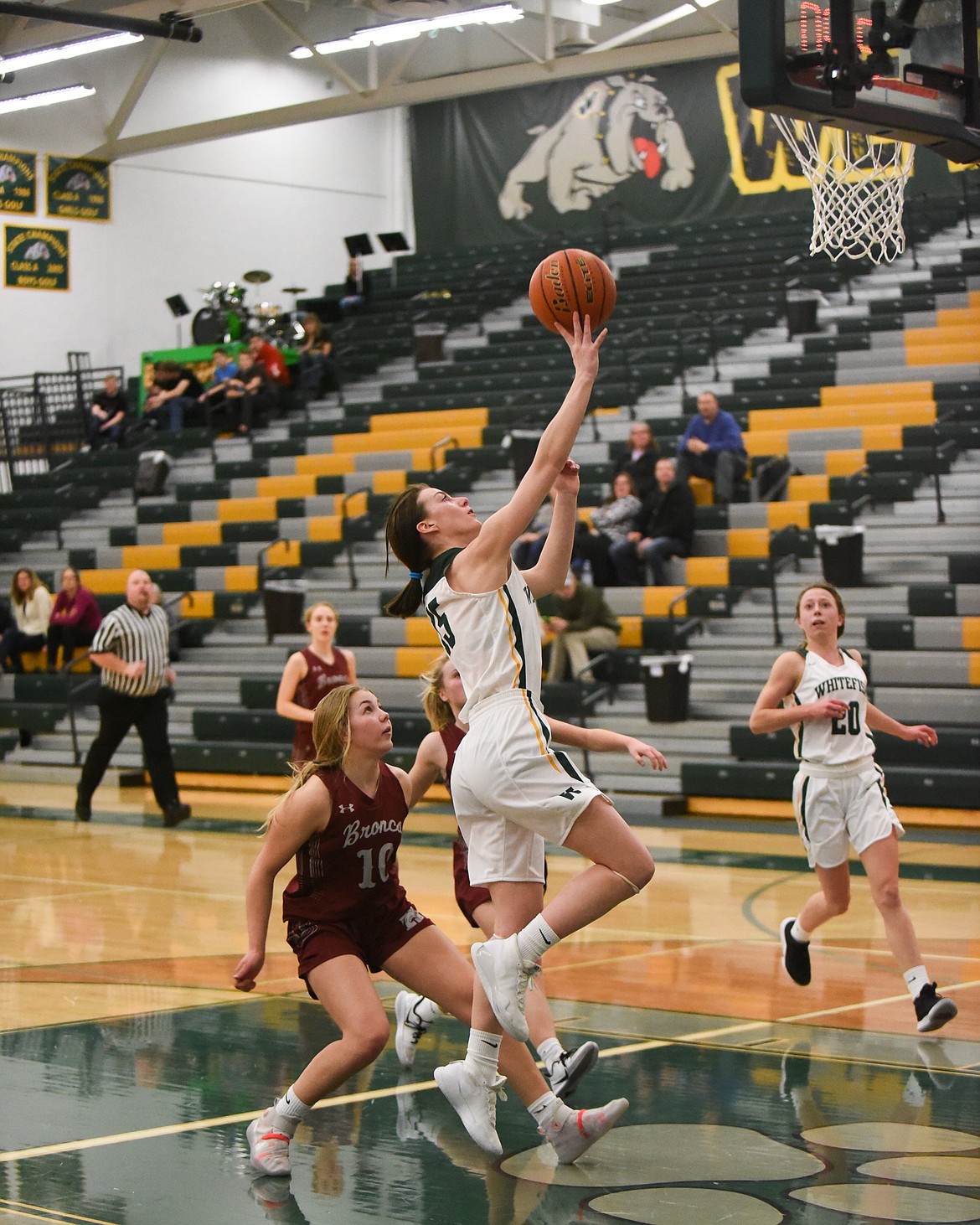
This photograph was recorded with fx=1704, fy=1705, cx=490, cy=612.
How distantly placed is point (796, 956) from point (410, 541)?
289 cm

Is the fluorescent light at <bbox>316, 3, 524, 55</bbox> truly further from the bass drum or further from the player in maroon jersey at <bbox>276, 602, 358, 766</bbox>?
the player in maroon jersey at <bbox>276, 602, 358, 766</bbox>

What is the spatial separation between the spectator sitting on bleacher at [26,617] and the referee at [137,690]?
535 cm

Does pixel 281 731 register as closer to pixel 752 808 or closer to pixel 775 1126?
pixel 752 808

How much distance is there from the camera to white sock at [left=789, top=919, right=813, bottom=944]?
652cm

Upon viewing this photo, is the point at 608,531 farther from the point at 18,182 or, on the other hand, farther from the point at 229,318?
the point at 18,182

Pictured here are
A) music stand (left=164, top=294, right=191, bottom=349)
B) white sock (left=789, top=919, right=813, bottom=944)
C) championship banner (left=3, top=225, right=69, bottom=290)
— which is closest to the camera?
white sock (left=789, top=919, right=813, bottom=944)

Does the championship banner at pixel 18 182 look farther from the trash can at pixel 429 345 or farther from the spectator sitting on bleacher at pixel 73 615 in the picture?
the spectator sitting on bleacher at pixel 73 615

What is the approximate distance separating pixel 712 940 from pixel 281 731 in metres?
7.62

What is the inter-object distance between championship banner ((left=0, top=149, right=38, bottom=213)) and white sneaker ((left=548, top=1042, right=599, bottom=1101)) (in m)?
22.0

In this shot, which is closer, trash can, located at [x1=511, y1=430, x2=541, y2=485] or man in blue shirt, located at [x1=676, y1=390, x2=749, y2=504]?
man in blue shirt, located at [x1=676, y1=390, x2=749, y2=504]

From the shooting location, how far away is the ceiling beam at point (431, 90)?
19812 millimetres

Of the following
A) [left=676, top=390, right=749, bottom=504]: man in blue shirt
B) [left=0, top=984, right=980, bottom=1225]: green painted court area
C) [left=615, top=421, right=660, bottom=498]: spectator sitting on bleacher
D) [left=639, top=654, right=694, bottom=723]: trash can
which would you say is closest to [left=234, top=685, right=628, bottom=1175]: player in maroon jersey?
[left=0, top=984, right=980, bottom=1225]: green painted court area

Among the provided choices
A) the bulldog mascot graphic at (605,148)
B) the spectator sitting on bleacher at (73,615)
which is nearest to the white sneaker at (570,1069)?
the spectator sitting on bleacher at (73,615)

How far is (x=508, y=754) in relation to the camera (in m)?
4.29
